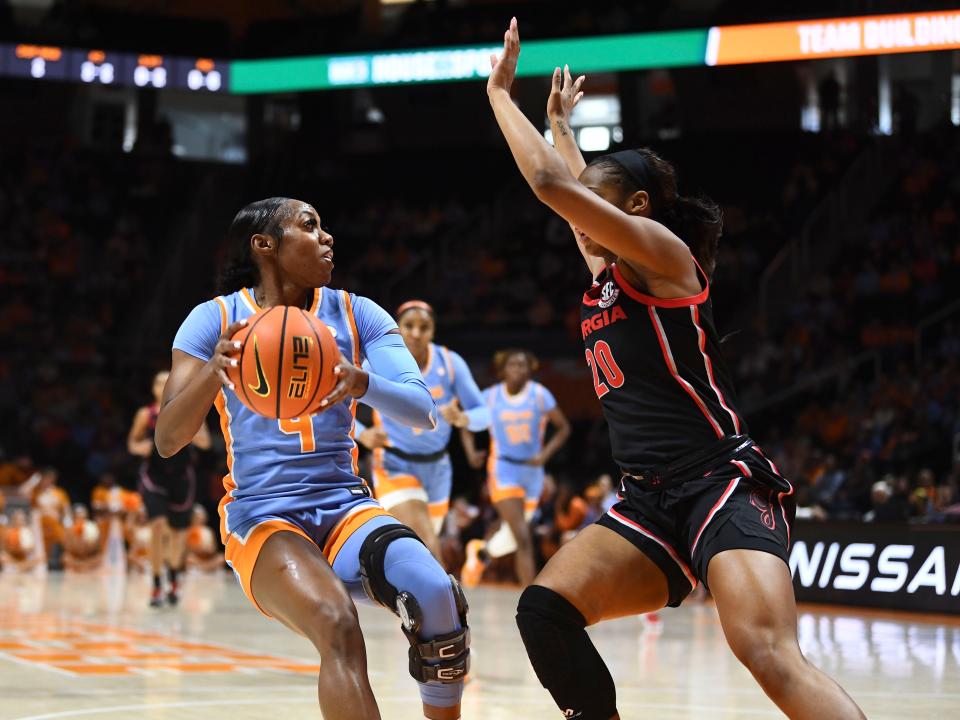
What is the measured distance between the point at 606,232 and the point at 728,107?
22.6m

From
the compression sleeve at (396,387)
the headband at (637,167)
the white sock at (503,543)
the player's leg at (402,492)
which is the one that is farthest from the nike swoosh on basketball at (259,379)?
the white sock at (503,543)

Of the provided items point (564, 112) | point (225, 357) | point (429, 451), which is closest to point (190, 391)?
point (225, 357)

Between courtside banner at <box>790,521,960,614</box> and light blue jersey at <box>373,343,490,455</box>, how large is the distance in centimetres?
328

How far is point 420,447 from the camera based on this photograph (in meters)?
→ 9.05

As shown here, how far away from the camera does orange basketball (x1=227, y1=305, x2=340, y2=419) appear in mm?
3830

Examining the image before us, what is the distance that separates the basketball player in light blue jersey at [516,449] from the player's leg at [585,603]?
8067mm

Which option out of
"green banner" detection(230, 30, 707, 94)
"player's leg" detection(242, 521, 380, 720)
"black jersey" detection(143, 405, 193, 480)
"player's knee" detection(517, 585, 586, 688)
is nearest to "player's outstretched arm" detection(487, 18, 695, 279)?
"player's knee" detection(517, 585, 586, 688)

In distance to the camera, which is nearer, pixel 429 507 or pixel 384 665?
pixel 384 665

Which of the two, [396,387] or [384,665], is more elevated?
[396,387]

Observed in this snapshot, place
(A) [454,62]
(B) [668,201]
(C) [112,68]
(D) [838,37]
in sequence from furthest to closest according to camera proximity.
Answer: (C) [112,68] < (A) [454,62] < (D) [838,37] < (B) [668,201]

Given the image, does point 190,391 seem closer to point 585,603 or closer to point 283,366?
point 283,366

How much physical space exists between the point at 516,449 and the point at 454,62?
430 inches

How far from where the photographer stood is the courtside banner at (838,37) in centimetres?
1784

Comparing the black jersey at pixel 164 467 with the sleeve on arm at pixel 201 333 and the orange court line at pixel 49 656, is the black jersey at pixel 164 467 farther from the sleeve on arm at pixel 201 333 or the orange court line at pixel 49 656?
the sleeve on arm at pixel 201 333
